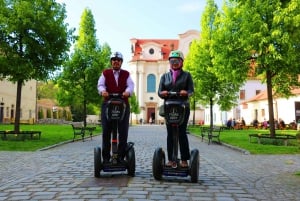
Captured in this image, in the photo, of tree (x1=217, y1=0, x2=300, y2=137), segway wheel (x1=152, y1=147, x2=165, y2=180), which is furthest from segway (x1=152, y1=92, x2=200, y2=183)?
tree (x1=217, y1=0, x2=300, y2=137)

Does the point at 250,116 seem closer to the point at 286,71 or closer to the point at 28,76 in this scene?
the point at 286,71

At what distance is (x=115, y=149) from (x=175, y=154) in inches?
42.6

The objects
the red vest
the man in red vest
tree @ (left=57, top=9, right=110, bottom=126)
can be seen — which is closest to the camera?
the man in red vest

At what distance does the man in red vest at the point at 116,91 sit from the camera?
278 inches

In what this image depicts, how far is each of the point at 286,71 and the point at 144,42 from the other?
67944 millimetres

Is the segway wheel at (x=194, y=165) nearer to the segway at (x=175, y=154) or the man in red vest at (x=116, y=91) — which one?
the segway at (x=175, y=154)

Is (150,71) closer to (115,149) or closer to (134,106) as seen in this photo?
(134,106)

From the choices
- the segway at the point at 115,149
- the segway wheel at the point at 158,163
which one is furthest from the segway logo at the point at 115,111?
the segway wheel at the point at 158,163

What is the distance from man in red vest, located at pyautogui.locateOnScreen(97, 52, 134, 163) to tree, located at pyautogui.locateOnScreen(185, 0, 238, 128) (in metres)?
24.7

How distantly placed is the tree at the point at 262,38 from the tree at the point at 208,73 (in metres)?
12.1

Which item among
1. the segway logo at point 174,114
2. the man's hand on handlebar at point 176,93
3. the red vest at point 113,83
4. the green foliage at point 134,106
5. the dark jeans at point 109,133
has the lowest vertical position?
the dark jeans at point 109,133

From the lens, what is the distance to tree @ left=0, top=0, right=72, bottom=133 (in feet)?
61.5

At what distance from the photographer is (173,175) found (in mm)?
6773

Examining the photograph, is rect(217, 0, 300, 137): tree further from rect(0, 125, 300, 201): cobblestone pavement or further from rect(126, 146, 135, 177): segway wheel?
rect(126, 146, 135, 177): segway wheel
